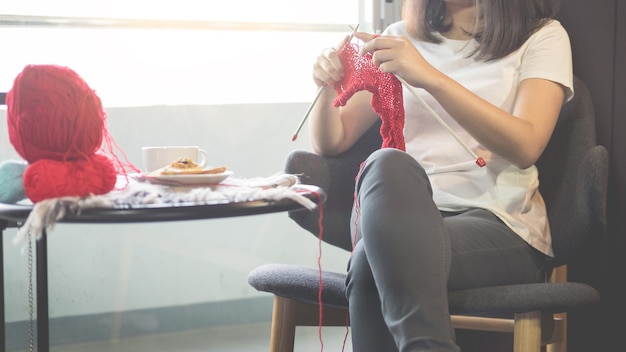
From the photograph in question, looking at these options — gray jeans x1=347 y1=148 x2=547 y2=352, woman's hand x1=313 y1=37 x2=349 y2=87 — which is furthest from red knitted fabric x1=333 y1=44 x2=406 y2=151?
gray jeans x1=347 y1=148 x2=547 y2=352

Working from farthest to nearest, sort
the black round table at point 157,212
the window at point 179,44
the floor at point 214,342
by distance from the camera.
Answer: the floor at point 214,342, the window at point 179,44, the black round table at point 157,212

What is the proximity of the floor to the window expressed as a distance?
646 millimetres

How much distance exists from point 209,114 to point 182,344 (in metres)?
0.64

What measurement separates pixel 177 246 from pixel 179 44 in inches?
21.7

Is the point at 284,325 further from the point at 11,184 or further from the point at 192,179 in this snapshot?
the point at 11,184

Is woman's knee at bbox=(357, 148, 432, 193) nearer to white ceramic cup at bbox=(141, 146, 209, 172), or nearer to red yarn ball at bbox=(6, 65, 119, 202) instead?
white ceramic cup at bbox=(141, 146, 209, 172)

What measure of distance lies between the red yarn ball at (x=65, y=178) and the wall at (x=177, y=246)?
3.49ft

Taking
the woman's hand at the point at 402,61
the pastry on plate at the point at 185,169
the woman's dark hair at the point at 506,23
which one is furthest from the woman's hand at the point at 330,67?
the pastry on plate at the point at 185,169

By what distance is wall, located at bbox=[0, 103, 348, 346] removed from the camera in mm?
→ 2094

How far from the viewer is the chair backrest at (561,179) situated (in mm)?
1372

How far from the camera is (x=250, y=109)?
7.44 ft

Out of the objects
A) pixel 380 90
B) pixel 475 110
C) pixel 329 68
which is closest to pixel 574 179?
pixel 475 110

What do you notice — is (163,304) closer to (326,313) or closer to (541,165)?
(326,313)

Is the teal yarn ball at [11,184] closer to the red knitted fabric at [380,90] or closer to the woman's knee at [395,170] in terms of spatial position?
the woman's knee at [395,170]
